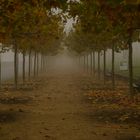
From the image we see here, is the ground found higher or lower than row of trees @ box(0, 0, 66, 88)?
lower

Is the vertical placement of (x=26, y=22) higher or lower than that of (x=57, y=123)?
higher

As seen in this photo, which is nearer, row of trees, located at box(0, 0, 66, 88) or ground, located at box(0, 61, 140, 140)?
ground, located at box(0, 61, 140, 140)

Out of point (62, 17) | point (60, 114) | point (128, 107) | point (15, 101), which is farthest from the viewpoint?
point (62, 17)

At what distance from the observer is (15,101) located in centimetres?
2259

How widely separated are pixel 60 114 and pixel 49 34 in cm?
1189

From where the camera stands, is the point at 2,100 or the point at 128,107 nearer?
the point at 128,107

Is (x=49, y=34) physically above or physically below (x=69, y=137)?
above

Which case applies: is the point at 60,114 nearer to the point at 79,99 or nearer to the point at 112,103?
the point at 112,103

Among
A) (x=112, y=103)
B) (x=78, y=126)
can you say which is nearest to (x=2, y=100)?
(x=112, y=103)

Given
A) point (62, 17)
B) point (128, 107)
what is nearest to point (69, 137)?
point (128, 107)

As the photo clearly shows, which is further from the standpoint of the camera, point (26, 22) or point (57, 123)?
point (26, 22)

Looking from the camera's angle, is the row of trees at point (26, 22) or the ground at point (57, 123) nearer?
the ground at point (57, 123)

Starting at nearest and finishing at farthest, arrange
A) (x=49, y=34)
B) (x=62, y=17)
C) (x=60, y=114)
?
(x=60, y=114)
(x=62, y=17)
(x=49, y=34)

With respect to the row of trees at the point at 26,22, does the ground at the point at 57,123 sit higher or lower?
lower
